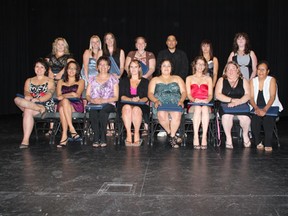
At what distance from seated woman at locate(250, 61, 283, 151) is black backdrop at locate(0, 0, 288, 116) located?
11.1 ft

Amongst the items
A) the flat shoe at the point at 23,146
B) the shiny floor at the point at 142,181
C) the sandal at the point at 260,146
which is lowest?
the shiny floor at the point at 142,181

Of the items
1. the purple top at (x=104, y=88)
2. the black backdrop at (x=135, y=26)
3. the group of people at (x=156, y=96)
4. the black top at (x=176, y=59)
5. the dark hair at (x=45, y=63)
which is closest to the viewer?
the group of people at (x=156, y=96)

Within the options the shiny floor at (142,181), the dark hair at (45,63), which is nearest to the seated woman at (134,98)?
the shiny floor at (142,181)

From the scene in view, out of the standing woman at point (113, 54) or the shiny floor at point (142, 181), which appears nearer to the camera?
the shiny floor at point (142, 181)

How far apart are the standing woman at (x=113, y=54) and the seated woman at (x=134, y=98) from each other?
443 millimetres

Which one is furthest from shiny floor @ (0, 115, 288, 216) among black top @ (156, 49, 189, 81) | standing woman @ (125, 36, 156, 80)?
black top @ (156, 49, 189, 81)

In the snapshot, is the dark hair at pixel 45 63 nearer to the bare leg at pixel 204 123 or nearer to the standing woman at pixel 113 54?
the standing woman at pixel 113 54

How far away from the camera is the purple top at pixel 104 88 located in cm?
496

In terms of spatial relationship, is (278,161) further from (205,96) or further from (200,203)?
(200,203)

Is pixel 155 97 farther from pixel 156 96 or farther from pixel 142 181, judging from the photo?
pixel 142 181

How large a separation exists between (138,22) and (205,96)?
13.1 feet

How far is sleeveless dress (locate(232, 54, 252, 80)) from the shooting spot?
5281 mm

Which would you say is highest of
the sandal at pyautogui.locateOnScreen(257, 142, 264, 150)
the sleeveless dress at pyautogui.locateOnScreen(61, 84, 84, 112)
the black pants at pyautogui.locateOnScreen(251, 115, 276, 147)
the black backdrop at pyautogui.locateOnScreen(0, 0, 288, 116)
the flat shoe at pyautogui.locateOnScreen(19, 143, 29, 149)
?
the black backdrop at pyautogui.locateOnScreen(0, 0, 288, 116)

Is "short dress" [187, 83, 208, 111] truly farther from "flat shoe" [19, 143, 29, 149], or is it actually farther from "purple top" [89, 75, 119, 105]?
"flat shoe" [19, 143, 29, 149]
